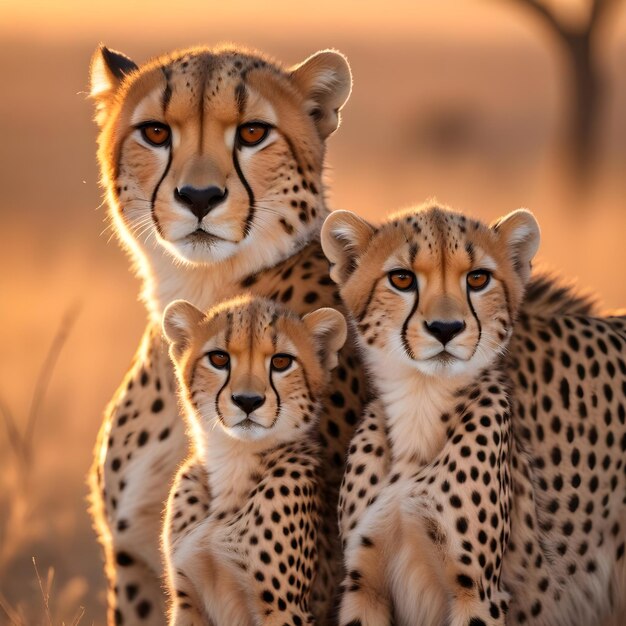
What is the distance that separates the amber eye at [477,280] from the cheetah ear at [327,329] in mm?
322

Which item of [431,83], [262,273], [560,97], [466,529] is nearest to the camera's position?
[466,529]

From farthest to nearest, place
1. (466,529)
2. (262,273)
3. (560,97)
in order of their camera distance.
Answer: (560,97) < (262,273) < (466,529)

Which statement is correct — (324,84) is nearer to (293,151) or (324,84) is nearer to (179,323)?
(293,151)

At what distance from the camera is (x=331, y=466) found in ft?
11.6

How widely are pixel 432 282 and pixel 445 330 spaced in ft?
0.46

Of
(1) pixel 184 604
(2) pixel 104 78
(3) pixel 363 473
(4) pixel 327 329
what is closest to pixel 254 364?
(4) pixel 327 329

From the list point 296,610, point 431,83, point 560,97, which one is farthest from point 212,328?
point 431,83

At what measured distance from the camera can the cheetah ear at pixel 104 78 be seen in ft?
13.5

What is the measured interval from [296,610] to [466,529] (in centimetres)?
39

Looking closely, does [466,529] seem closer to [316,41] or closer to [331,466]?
[331,466]

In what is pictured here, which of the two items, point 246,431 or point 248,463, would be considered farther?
point 248,463

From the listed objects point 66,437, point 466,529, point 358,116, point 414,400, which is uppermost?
point 358,116

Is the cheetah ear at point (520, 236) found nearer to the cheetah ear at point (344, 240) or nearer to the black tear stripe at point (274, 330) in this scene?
the cheetah ear at point (344, 240)

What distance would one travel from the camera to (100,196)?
590cm
